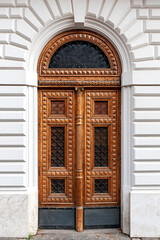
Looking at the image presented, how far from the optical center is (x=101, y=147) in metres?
5.14

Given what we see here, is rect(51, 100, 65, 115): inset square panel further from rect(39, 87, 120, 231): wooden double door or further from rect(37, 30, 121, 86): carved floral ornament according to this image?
rect(37, 30, 121, 86): carved floral ornament

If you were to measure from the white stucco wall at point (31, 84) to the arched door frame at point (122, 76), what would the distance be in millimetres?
39

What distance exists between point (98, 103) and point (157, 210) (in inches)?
106

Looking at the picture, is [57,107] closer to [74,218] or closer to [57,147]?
[57,147]

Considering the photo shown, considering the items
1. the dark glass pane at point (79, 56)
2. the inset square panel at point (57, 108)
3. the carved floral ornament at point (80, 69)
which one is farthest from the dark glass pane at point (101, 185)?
the dark glass pane at point (79, 56)

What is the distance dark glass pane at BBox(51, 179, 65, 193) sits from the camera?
5.11m

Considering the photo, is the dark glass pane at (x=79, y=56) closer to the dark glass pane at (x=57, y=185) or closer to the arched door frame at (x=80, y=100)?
the arched door frame at (x=80, y=100)

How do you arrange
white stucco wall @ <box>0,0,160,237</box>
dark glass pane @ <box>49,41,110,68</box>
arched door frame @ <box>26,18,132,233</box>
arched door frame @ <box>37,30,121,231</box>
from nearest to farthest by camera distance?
white stucco wall @ <box>0,0,160,237</box>, arched door frame @ <box>26,18,132,233</box>, arched door frame @ <box>37,30,121,231</box>, dark glass pane @ <box>49,41,110,68</box>

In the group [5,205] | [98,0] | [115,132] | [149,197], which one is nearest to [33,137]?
[5,205]

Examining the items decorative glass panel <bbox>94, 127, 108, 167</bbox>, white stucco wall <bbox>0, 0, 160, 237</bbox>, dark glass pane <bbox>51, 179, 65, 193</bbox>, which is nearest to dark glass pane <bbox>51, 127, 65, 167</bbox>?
dark glass pane <bbox>51, 179, 65, 193</bbox>

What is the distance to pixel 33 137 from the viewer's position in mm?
4934

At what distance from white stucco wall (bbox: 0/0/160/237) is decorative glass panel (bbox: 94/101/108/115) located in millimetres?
628

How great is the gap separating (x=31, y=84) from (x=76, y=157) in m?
1.94

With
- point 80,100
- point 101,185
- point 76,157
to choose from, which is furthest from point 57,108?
point 101,185
